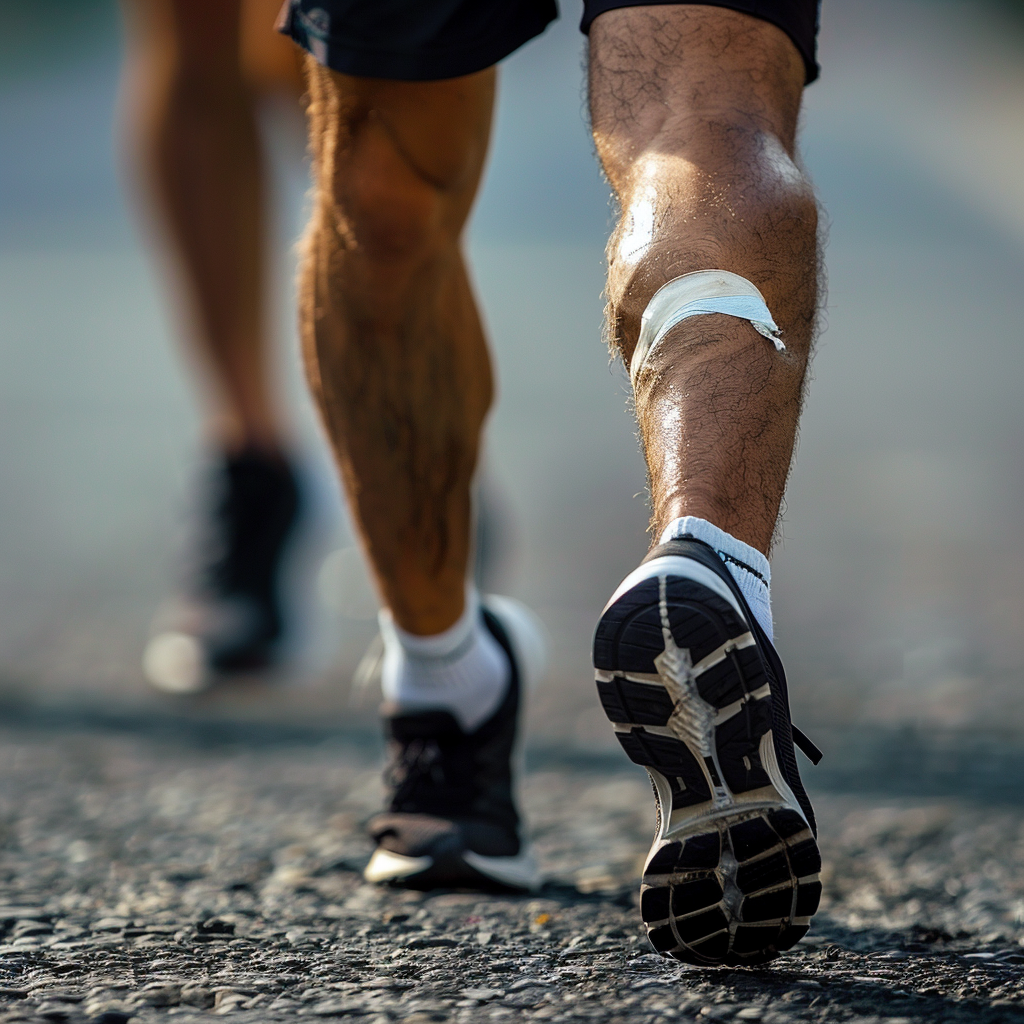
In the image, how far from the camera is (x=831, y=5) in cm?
2094

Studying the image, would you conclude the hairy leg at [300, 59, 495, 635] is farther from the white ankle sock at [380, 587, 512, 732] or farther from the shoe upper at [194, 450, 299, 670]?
the shoe upper at [194, 450, 299, 670]

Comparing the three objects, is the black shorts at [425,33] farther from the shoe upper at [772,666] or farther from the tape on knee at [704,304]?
the shoe upper at [772,666]

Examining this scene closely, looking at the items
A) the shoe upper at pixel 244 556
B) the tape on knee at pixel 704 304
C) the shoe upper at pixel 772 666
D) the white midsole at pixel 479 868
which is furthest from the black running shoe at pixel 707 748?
the shoe upper at pixel 244 556

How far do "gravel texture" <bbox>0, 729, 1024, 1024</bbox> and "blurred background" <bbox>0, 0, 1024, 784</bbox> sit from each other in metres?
0.36

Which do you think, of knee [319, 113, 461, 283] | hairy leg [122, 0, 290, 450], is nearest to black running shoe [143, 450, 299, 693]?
hairy leg [122, 0, 290, 450]

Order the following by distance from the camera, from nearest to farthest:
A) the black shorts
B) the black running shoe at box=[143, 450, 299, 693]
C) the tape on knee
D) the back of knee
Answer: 1. the tape on knee
2. the black shorts
3. the back of knee
4. the black running shoe at box=[143, 450, 299, 693]

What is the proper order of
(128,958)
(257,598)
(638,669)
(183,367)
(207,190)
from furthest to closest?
(183,367), (207,190), (257,598), (128,958), (638,669)

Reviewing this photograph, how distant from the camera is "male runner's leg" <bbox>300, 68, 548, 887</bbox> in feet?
6.11

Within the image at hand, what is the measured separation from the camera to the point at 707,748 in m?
1.31

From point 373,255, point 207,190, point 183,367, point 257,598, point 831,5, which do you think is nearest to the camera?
point 373,255

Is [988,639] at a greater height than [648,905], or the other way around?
[988,639]

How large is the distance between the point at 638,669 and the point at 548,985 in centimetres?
40

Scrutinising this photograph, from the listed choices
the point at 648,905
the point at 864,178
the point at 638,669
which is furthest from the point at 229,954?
the point at 864,178

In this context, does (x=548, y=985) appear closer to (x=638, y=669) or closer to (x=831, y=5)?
(x=638, y=669)
